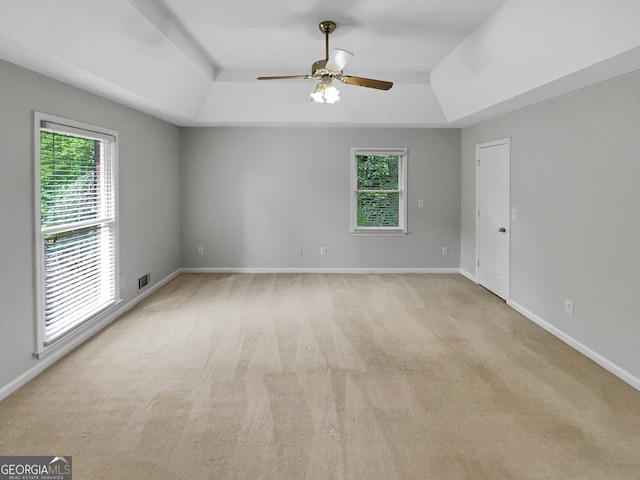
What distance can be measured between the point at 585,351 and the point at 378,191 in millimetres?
3826

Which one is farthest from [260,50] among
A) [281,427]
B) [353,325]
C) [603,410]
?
[603,410]

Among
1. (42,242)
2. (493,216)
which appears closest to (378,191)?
(493,216)

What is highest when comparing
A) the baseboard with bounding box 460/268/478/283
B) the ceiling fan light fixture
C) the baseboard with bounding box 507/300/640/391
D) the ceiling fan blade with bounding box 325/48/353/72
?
the ceiling fan blade with bounding box 325/48/353/72

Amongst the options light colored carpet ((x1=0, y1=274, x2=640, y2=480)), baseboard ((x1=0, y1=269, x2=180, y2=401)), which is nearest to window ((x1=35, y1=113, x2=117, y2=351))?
baseboard ((x1=0, y1=269, x2=180, y2=401))

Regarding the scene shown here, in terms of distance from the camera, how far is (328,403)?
2.69 m

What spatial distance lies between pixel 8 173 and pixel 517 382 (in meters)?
3.87

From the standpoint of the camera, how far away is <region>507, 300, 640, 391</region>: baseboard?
2973mm

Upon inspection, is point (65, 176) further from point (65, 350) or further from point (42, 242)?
point (65, 350)

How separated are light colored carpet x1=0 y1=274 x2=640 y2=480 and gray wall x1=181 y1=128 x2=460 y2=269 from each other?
2.26m

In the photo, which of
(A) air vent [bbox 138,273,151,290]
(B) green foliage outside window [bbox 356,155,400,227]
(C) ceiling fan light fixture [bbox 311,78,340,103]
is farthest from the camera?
(B) green foliage outside window [bbox 356,155,400,227]

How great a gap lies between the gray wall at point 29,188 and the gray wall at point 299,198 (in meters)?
1.34

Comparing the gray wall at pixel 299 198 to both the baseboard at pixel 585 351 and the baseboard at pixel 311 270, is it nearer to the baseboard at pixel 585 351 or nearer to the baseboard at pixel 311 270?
the baseboard at pixel 311 270

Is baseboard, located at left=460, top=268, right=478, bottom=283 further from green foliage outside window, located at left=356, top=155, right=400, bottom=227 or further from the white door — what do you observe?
green foliage outside window, located at left=356, top=155, right=400, bottom=227

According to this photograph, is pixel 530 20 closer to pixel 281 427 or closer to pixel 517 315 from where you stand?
pixel 517 315
